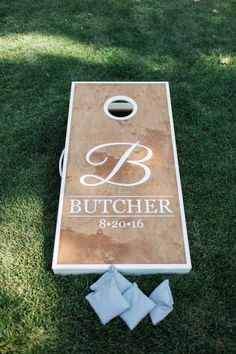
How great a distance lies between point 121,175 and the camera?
8.66ft

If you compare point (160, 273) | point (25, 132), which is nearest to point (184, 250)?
point (160, 273)

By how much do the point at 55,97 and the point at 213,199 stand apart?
61.5 inches

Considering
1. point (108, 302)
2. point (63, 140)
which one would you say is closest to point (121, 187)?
point (108, 302)

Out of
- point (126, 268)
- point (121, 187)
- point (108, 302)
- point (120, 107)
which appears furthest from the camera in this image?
point (120, 107)

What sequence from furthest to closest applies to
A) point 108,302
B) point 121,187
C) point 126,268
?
1. point 121,187
2. point 126,268
3. point 108,302

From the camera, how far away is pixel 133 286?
2.25 meters

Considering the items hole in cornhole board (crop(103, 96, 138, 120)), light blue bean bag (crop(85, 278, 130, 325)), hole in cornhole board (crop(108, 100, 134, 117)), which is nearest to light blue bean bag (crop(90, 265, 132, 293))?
light blue bean bag (crop(85, 278, 130, 325))

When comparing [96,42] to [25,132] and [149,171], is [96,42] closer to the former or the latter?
[25,132]

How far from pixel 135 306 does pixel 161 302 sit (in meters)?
0.14

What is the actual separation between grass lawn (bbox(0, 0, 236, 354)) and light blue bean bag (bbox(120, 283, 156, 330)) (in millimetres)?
54

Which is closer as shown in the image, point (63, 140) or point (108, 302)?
point (108, 302)

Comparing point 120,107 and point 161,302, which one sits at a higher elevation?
point 120,107

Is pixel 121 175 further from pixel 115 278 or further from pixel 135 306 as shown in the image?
pixel 135 306

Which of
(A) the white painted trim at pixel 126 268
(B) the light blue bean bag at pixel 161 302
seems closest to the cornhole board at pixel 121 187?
(A) the white painted trim at pixel 126 268
